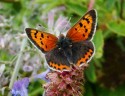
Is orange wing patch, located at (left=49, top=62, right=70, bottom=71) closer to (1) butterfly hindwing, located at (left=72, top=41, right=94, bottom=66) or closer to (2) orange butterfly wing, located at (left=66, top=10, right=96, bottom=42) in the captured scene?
(1) butterfly hindwing, located at (left=72, top=41, right=94, bottom=66)

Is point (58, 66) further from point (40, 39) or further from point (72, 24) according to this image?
point (72, 24)

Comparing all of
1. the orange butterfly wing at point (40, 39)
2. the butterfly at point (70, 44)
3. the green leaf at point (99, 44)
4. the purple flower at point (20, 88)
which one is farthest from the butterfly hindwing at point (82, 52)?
the green leaf at point (99, 44)

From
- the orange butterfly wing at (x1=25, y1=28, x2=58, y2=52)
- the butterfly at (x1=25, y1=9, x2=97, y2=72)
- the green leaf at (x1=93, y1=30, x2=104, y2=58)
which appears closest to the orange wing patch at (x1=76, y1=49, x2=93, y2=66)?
the butterfly at (x1=25, y1=9, x2=97, y2=72)

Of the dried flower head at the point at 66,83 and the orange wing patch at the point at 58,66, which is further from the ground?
the orange wing patch at the point at 58,66

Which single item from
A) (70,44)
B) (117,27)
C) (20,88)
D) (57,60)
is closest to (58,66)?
(57,60)

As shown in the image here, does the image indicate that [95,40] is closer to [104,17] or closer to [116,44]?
[104,17]

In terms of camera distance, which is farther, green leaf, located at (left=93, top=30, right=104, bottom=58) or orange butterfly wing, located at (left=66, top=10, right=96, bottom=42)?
green leaf, located at (left=93, top=30, right=104, bottom=58)

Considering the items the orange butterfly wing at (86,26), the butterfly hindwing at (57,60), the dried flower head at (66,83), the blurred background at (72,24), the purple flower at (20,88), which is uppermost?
the orange butterfly wing at (86,26)

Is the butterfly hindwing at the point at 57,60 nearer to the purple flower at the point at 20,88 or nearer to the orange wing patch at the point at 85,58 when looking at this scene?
the orange wing patch at the point at 85,58
